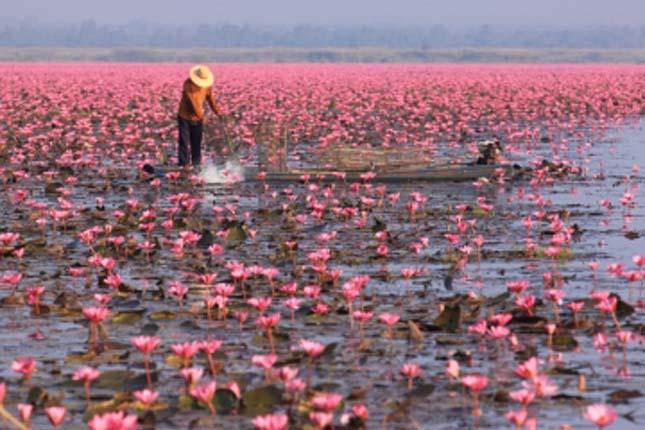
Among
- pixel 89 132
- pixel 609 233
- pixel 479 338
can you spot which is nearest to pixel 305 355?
pixel 479 338

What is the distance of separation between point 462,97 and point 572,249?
35440 millimetres

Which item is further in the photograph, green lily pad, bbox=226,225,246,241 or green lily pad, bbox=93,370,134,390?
green lily pad, bbox=226,225,246,241

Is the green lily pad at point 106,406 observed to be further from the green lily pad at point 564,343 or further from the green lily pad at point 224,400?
the green lily pad at point 564,343

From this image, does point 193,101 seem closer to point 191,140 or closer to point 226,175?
point 191,140

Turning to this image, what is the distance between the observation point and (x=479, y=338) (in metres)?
9.02

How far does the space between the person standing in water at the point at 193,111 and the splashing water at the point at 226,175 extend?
92 cm

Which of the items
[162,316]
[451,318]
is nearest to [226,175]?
[162,316]

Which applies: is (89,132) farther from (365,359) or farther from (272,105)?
(365,359)

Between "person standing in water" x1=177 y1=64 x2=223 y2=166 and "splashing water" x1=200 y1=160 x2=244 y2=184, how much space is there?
0.92 m

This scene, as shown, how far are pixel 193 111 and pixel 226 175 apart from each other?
5.59ft

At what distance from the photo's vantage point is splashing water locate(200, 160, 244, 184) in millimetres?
19756

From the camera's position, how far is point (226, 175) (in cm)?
1962

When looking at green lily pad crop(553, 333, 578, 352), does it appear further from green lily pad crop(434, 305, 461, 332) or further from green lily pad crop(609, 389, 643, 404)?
green lily pad crop(609, 389, 643, 404)

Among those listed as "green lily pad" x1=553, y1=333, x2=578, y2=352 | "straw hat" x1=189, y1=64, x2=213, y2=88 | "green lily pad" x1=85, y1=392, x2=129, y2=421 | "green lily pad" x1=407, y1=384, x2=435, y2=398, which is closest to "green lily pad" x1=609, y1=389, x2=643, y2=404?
"green lily pad" x1=407, y1=384, x2=435, y2=398
